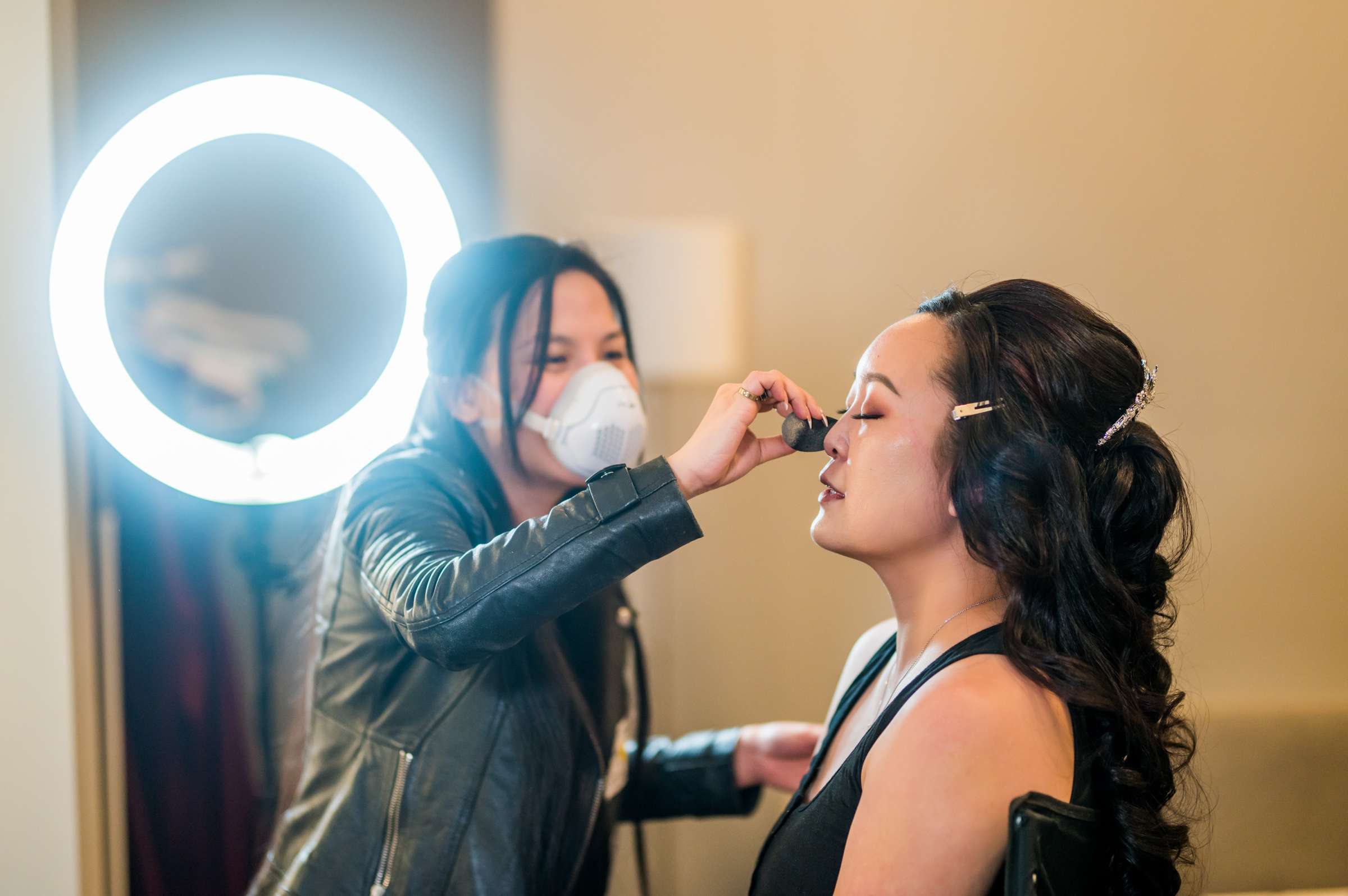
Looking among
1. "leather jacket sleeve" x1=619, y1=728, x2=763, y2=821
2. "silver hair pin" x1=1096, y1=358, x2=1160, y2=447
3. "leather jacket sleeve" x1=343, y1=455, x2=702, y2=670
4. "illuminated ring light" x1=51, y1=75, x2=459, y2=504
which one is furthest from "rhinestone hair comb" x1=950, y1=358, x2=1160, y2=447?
"illuminated ring light" x1=51, y1=75, x2=459, y2=504

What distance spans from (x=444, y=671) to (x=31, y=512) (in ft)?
2.57

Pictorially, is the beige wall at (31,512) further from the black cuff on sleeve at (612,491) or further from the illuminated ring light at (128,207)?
the black cuff on sleeve at (612,491)

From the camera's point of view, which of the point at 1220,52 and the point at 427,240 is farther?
the point at 1220,52

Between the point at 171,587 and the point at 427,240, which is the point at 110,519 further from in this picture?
the point at 427,240

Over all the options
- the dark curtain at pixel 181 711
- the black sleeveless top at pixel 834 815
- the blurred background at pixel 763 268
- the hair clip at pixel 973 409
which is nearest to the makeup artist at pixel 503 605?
the hair clip at pixel 973 409

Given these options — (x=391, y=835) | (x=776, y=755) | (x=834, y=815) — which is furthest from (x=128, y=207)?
(x=834, y=815)

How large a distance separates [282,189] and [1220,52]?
75.8 inches

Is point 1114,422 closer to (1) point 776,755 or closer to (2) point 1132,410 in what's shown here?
(2) point 1132,410

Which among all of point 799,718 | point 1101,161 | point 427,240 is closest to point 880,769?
point 427,240

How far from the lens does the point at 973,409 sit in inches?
38.5

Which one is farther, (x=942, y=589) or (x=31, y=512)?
(x=31, y=512)

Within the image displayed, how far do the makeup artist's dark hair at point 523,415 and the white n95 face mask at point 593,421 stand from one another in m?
0.05

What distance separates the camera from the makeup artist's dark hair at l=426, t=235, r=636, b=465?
1314 mm

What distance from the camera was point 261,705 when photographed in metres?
1.90
